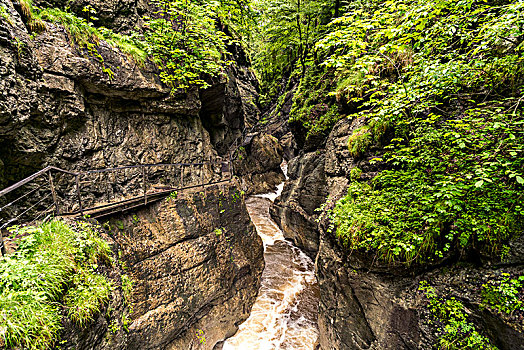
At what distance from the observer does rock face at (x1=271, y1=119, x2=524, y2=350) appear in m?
3.10

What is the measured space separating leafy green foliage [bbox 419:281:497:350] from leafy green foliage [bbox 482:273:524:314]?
1.42 ft

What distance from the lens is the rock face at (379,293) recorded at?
10.2ft

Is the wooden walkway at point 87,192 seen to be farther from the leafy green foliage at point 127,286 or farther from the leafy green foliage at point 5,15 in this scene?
the leafy green foliage at point 5,15

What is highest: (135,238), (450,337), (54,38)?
(54,38)

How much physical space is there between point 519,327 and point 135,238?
26.2ft

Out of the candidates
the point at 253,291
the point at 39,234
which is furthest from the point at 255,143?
the point at 39,234

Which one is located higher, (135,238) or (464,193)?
(464,193)

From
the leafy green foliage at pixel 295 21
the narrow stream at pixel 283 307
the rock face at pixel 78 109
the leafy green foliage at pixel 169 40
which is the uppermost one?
the leafy green foliage at pixel 295 21

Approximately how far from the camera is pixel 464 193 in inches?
133

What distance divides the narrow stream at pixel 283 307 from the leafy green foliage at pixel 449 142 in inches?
201

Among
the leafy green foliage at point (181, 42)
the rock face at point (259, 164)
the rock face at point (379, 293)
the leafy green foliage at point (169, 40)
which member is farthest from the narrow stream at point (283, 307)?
the leafy green foliage at point (181, 42)

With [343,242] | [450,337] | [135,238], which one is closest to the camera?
[450,337]

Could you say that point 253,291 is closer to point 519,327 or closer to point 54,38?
point 519,327

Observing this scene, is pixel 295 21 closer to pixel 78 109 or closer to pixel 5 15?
pixel 78 109
